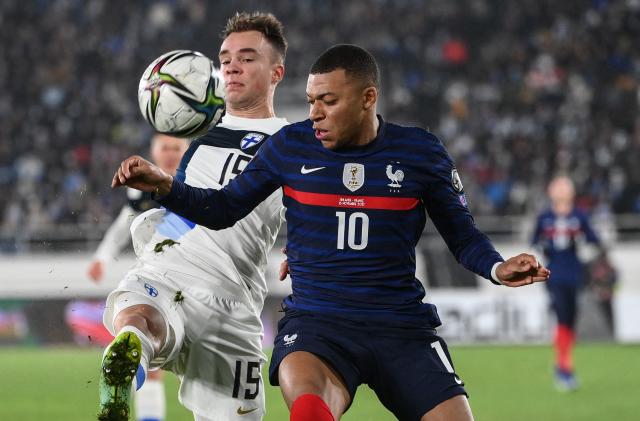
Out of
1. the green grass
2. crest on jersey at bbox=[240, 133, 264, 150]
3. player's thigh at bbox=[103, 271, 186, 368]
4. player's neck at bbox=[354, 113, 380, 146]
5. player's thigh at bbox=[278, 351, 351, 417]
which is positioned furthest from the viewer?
the green grass

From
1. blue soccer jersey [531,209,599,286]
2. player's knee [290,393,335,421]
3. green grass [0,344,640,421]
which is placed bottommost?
green grass [0,344,640,421]

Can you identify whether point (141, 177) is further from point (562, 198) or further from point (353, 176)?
point (562, 198)

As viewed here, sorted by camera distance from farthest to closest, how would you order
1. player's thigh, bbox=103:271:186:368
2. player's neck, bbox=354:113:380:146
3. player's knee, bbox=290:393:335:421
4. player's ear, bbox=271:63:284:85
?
1. player's ear, bbox=271:63:284:85
2. player's thigh, bbox=103:271:186:368
3. player's neck, bbox=354:113:380:146
4. player's knee, bbox=290:393:335:421

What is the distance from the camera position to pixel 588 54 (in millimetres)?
24203

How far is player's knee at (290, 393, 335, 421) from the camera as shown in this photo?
12.8ft

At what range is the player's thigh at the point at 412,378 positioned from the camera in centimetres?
417

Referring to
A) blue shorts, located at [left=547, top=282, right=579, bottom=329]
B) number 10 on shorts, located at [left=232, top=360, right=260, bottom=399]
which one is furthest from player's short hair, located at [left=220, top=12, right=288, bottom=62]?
blue shorts, located at [left=547, top=282, right=579, bottom=329]

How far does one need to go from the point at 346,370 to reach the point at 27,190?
59.3 feet

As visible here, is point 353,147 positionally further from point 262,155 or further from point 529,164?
point 529,164

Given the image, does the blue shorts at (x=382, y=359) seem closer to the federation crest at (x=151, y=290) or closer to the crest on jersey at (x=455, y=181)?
the crest on jersey at (x=455, y=181)

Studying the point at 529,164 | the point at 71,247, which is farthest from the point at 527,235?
the point at 71,247

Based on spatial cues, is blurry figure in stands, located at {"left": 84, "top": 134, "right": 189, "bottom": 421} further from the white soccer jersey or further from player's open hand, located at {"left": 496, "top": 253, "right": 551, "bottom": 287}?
player's open hand, located at {"left": 496, "top": 253, "right": 551, "bottom": 287}

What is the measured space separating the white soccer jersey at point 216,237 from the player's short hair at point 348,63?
113 cm

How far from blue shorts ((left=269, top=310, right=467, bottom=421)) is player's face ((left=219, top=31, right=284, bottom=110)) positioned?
1.70 metres
